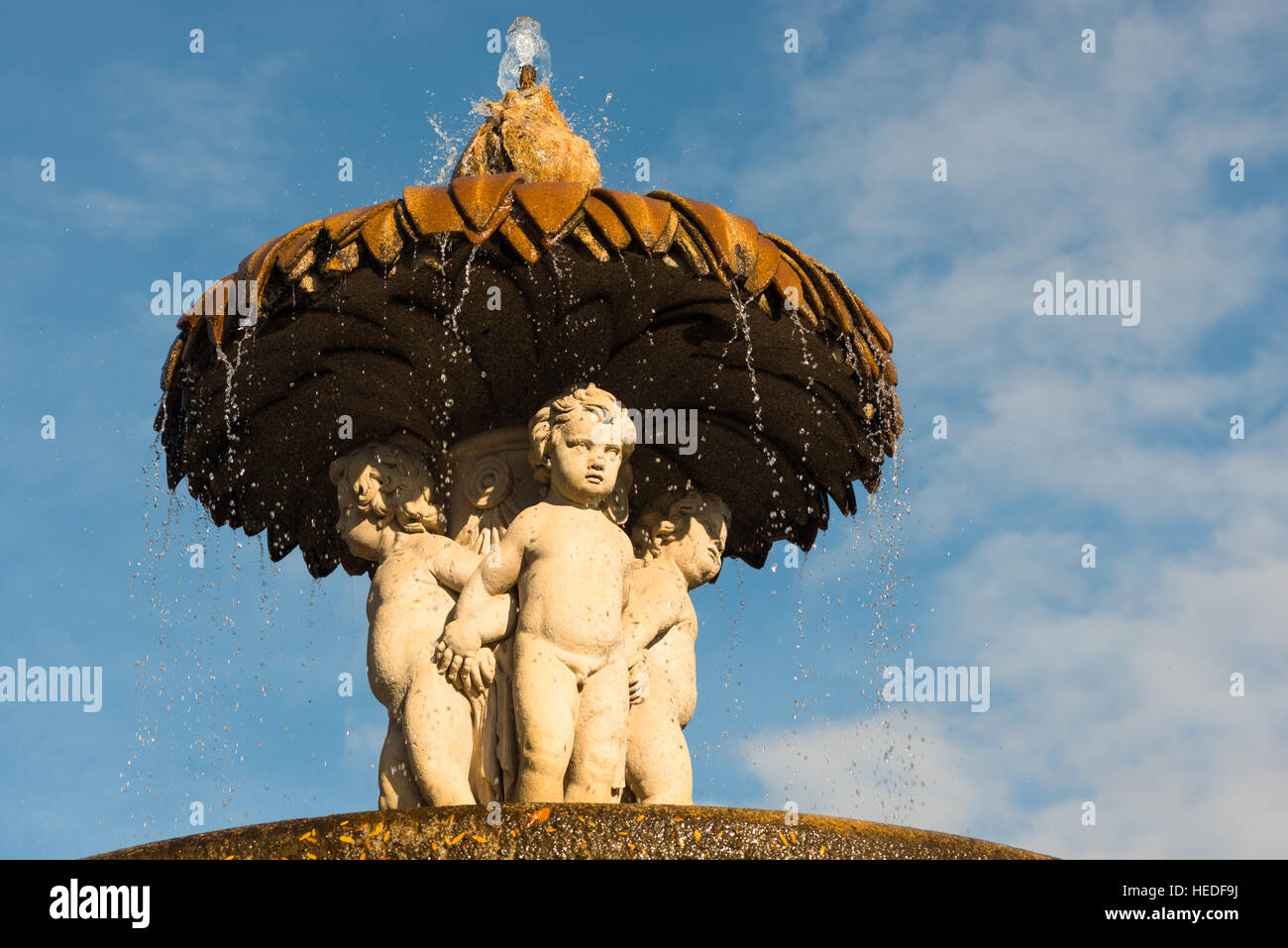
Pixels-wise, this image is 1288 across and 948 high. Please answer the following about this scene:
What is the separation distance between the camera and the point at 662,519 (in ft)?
29.5

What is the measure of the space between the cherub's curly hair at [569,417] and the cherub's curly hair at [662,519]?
3.02ft

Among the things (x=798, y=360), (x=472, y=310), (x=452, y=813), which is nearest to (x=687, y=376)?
(x=798, y=360)

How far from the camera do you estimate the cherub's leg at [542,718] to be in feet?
24.1

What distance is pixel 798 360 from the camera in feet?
27.3

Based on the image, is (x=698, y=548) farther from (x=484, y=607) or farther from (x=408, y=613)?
(x=408, y=613)

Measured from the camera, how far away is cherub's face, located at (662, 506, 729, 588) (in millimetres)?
8922

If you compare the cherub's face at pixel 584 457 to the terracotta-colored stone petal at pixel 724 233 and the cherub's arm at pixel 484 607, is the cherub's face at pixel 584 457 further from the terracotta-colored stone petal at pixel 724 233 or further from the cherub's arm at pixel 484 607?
the terracotta-colored stone petal at pixel 724 233

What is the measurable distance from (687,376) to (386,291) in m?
1.71

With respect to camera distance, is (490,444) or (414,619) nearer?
(414,619)

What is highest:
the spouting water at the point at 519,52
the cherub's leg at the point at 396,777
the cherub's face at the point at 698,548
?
the spouting water at the point at 519,52

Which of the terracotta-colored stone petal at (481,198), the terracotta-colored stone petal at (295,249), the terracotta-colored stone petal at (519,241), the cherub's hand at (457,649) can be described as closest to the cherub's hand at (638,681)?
the cherub's hand at (457,649)

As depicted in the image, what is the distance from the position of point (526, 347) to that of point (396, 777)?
7.36ft
